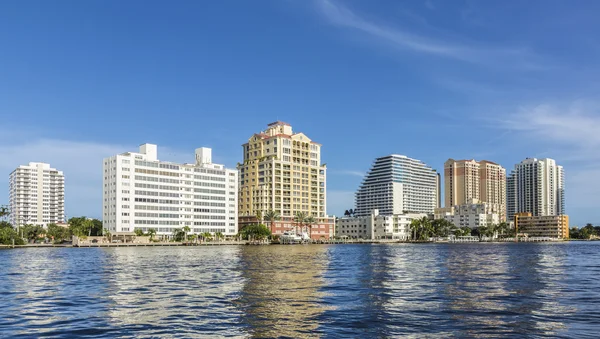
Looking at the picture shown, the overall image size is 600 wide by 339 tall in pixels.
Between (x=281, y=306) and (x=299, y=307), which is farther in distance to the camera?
(x=281, y=306)

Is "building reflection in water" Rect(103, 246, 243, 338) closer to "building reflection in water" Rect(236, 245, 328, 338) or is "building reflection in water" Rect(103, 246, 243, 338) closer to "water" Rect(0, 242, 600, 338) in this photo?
"water" Rect(0, 242, 600, 338)

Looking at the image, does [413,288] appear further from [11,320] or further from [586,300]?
[11,320]

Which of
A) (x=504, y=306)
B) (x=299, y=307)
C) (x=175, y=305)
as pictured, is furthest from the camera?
(x=175, y=305)

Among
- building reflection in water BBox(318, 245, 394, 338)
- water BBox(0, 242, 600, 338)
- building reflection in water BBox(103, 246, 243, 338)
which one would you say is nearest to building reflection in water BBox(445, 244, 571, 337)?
water BBox(0, 242, 600, 338)

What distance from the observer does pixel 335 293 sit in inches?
1929

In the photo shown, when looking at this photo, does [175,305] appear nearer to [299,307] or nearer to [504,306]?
[299,307]

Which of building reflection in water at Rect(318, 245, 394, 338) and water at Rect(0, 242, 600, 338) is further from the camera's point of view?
building reflection in water at Rect(318, 245, 394, 338)

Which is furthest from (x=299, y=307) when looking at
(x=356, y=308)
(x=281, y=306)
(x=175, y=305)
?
(x=175, y=305)

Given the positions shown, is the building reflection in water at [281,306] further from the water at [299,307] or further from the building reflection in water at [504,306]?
the building reflection in water at [504,306]

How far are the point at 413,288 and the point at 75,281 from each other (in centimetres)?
3589

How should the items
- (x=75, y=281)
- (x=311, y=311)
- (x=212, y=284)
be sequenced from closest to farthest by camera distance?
(x=311, y=311) < (x=212, y=284) < (x=75, y=281)

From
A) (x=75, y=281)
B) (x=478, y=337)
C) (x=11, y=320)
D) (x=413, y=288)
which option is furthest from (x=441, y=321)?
(x=75, y=281)

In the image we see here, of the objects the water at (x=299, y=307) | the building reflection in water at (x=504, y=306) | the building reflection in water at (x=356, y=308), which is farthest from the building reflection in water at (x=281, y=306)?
the building reflection in water at (x=504, y=306)

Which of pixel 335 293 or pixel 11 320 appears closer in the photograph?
pixel 11 320
